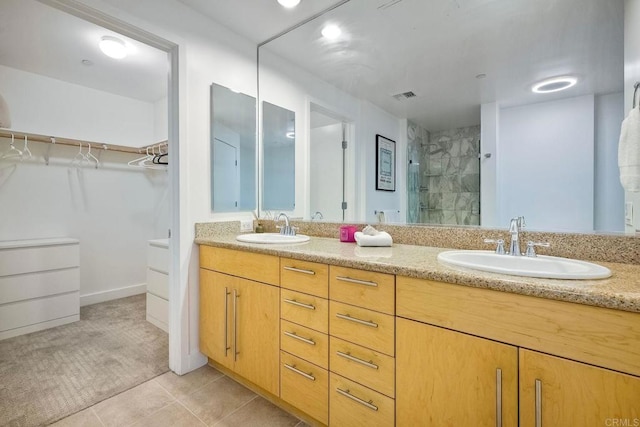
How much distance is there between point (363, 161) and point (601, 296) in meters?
1.46

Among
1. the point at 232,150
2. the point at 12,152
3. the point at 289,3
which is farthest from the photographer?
the point at 12,152

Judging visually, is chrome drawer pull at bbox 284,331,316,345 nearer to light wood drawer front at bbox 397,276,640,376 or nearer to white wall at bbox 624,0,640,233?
light wood drawer front at bbox 397,276,640,376

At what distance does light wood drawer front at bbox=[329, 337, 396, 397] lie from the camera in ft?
3.53

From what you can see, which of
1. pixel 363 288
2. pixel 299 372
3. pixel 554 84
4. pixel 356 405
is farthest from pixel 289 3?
pixel 356 405

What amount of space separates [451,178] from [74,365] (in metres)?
2.71

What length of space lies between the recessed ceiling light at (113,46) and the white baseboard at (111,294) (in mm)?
2484

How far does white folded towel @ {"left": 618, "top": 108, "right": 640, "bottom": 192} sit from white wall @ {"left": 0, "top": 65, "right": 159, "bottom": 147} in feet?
13.1

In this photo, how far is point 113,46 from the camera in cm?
224

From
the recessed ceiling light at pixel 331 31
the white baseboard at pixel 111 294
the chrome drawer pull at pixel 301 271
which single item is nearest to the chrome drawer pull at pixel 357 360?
the chrome drawer pull at pixel 301 271

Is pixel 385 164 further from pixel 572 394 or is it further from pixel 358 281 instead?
pixel 572 394

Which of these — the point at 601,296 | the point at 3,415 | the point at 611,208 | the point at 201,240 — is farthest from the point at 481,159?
the point at 3,415

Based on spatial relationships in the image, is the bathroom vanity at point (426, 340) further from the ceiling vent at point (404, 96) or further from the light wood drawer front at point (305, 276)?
the ceiling vent at point (404, 96)

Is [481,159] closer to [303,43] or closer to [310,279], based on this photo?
[310,279]

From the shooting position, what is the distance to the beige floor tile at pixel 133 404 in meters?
1.46
